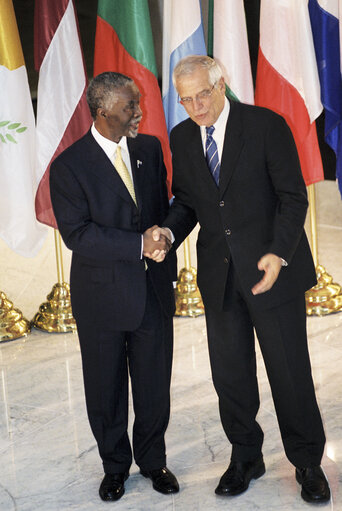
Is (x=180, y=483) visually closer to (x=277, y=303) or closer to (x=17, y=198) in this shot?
(x=277, y=303)

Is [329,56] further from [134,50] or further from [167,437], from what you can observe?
[167,437]

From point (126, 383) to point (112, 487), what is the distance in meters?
0.37

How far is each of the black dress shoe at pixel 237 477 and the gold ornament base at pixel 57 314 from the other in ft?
7.44

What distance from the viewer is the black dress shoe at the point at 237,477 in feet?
8.54

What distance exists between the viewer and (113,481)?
2.68 meters

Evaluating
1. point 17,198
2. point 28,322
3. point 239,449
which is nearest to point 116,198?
point 239,449

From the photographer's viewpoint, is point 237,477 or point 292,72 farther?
point 292,72

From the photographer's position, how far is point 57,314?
15.7 feet

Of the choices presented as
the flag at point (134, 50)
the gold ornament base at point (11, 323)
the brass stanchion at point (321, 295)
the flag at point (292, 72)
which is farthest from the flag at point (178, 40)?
the gold ornament base at point (11, 323)

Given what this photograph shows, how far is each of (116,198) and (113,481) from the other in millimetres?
1034

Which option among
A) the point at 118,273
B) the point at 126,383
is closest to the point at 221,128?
the point at 118,273

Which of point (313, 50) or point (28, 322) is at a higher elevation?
point (313, 50)

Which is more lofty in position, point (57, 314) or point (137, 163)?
point (137, 163)

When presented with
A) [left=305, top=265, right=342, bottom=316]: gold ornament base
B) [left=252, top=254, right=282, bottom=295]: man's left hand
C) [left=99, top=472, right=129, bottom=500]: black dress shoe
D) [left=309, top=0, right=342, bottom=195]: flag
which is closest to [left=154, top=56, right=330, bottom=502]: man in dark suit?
[left=252, top=254, right=282, bottom=295]: man's left hand
